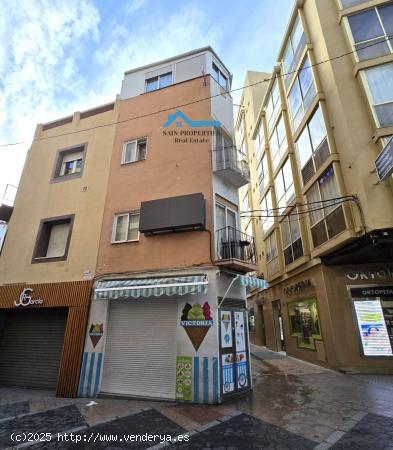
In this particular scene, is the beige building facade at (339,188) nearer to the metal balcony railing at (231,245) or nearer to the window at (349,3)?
the window at (349,3)

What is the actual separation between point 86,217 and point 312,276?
39.5 ft

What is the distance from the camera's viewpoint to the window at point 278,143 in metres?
19.1

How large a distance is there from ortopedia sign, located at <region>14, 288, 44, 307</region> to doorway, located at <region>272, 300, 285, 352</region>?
15.8 meters

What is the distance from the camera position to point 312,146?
14.7 metres

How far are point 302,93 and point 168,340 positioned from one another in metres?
15.7

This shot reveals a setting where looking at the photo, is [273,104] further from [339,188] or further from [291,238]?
[339,188]

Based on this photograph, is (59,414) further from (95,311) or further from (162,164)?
(162,164)

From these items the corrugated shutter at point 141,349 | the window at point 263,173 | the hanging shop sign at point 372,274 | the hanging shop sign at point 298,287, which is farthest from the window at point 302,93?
the corrugated shutter at point 141,349

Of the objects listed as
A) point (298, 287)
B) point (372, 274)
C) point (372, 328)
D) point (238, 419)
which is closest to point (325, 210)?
point (372, 274)

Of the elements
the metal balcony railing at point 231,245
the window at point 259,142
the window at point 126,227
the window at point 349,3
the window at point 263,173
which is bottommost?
the metal balcony railing at point 231,245

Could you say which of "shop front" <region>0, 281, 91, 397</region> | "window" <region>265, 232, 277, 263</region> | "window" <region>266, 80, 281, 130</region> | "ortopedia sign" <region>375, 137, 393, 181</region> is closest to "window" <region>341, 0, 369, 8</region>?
"window" <region>266, 80, 281, 130</region>

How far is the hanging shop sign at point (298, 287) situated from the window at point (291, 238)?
5.34ft

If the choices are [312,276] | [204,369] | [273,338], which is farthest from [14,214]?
[273,338]

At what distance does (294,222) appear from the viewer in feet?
56.1
